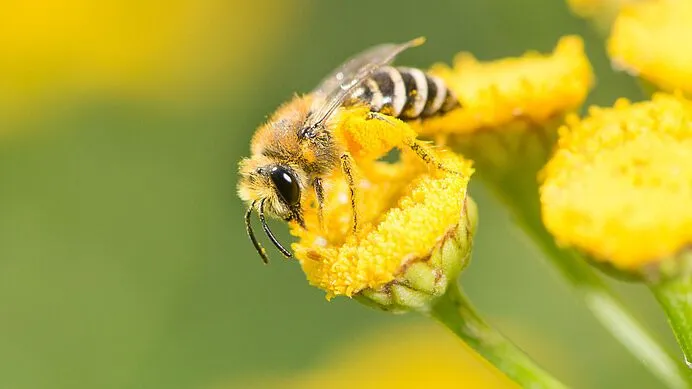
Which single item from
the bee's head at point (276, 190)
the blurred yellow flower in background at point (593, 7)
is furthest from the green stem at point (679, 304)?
the blurred yellow flower in background at point (593, 7)

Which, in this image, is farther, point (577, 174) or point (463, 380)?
point (463, 380)

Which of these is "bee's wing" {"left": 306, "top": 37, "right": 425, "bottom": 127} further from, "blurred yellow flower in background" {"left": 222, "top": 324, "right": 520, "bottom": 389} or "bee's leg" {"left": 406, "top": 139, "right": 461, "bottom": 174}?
"blurred yellow flower in background" {"left": 222, "top": 324, "right": 520, "bottom": 389}

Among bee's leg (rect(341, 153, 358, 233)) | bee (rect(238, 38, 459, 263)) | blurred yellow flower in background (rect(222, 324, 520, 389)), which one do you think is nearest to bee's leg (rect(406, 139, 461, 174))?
bee (rect(238, 38, 459, 263))

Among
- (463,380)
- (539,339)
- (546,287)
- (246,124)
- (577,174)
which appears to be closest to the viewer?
(577,174)

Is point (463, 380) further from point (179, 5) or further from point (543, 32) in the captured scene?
point (179, 5)

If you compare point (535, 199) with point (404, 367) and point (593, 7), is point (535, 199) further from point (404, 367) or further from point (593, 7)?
point (404, 367)

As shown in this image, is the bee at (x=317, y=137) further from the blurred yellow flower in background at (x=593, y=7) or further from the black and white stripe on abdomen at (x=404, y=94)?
the blurred yellow flower in background at (x=593, y=7)

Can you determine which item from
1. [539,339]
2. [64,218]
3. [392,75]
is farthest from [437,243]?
[64,218]
